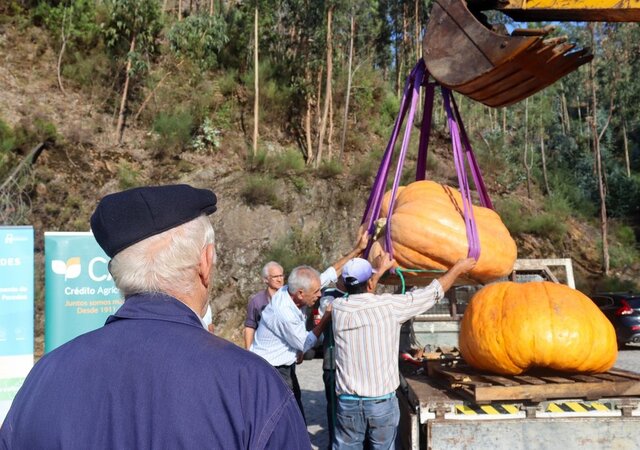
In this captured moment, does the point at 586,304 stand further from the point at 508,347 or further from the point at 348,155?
the point at 348,155

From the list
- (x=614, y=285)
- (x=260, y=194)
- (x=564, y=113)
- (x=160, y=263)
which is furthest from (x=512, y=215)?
(x=160, y=263)

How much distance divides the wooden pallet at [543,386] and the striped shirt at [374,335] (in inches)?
21.5

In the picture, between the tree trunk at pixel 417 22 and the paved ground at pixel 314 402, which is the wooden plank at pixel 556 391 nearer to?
the paved ground at pixel 314 402

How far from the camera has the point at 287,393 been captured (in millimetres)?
1518

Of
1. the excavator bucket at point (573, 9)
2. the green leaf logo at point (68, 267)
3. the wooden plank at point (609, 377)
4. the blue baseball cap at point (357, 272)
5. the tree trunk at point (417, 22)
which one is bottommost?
the wooden plank at point (609, 377)

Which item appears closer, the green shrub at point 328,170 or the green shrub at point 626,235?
the green shrub at point 328,170

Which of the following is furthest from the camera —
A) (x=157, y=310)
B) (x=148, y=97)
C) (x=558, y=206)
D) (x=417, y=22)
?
(x=417, y=22)

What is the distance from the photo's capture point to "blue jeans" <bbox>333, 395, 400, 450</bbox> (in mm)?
4492

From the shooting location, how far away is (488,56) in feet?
13.2

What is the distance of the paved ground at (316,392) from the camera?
7.55 metres

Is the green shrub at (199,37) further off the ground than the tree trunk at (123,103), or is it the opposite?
the green shrub at (199,37)

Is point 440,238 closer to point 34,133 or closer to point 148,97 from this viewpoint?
point 34,133

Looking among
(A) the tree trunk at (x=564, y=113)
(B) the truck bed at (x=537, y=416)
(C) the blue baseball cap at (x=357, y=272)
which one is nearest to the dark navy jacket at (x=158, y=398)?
(C) the blue baseball cap at (x=357, y=272)

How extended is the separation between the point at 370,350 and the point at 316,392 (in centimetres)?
577
